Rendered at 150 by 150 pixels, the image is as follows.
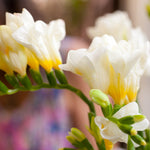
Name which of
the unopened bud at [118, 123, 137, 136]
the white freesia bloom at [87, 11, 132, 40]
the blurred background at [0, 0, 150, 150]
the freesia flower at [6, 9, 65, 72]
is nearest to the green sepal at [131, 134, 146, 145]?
the unopened bud at [118, 123, 137, 136]

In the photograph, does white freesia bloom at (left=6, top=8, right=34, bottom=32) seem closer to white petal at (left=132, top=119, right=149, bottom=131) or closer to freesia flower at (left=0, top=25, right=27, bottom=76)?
freesia flower at (left=0, top=25, right=27, bottom=76)

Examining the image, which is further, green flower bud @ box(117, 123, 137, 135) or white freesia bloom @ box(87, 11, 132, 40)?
white freesia bloom @ box(87, 11, 132, 40)

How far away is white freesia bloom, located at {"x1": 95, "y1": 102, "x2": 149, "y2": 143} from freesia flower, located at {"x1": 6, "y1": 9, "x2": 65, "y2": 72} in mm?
116

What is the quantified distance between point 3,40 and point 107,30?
31 cm

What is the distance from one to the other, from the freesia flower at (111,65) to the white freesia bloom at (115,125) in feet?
0.12

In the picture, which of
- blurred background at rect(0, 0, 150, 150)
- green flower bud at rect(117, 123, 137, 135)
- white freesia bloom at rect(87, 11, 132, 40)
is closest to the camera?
green flower bud at rect(117, 123, 137, 135)

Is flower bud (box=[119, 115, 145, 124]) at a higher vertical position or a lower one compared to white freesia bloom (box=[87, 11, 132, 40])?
lower

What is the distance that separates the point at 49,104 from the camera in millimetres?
1377

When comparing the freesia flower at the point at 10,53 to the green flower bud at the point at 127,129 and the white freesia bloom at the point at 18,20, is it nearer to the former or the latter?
the white freesia bloom at the point at 18,20

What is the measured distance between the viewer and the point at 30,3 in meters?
1.49

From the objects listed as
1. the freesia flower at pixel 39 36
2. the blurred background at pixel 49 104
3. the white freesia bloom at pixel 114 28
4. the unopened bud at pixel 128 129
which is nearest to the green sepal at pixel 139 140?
the unopened bud at pixel 128 129

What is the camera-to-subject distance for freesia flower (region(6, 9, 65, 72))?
34 centimetres

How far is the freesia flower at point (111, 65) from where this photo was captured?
0.31 meters

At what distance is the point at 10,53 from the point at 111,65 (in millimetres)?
129
